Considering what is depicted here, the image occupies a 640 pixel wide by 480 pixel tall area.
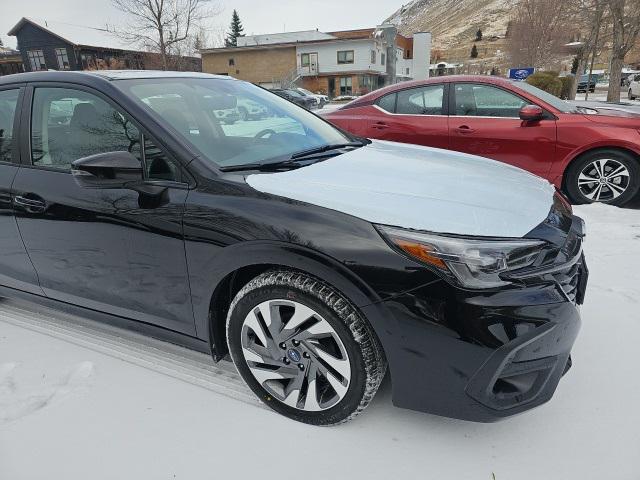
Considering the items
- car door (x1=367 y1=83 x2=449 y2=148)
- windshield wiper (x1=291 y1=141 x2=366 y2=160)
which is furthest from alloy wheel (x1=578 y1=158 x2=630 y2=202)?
windshield wiper (x1=291 y1=141 x2=366 y2=160)

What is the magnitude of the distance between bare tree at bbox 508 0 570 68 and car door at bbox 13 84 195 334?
106 ft

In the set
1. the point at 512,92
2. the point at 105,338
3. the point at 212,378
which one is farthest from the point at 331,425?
the point at 512,92

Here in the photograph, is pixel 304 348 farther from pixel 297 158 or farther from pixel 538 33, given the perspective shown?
pixel 538 33

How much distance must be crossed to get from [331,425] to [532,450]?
0.83m

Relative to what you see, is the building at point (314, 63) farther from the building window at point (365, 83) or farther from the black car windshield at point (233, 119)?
the black car windshield at point (233, 119)

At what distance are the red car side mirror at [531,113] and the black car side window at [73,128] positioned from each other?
419cm

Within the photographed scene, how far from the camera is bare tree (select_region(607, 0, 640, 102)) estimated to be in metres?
16.0

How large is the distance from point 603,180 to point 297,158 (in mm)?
4000

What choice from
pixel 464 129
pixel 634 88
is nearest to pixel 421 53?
pixel 634 88

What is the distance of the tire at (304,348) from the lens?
71.6 inches

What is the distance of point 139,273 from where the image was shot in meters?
2.23

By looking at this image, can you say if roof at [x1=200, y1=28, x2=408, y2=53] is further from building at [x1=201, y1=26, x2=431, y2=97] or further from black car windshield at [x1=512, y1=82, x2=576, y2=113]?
black car windshield at [x1=512, y1=82, x2=576, y2=113]

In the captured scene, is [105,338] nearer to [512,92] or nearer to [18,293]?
[18,293]

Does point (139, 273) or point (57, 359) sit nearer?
point (139, 273)
